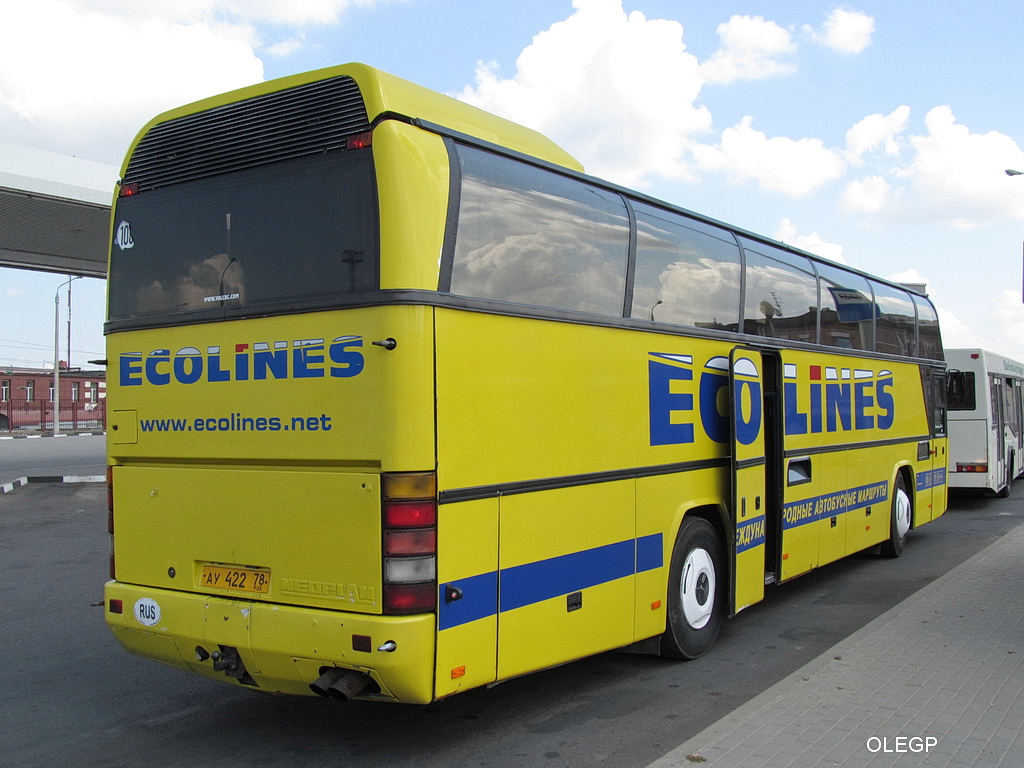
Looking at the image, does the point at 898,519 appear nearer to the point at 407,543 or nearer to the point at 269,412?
the point at 407,543

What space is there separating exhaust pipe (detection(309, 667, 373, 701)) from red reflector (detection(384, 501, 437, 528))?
0.79 meters

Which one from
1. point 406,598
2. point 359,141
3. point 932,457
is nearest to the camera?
point 406,598

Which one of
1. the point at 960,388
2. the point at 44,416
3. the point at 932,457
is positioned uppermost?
the point at 44,416

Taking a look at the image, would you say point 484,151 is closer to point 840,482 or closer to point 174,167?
point 174,167

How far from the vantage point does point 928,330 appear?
13.0 metres

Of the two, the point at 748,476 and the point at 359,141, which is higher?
the point at 359,141

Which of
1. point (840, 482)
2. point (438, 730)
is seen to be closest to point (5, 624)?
point (438, 730)

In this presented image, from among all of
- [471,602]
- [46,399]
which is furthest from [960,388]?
[46,399]

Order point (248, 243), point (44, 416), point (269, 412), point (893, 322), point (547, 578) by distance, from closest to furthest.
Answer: point (269, 412), point (248, 243), point (547, 578), point (893, 322), point (44, 416)

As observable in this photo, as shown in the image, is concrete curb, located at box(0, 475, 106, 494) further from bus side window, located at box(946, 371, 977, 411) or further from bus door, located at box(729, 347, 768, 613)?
bus side window, located at box(946, 371, 977, 411)

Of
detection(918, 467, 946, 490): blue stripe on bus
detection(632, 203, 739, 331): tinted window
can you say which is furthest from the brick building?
detection(632, 203, 739, 331): tinted window

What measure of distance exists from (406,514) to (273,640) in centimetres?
104

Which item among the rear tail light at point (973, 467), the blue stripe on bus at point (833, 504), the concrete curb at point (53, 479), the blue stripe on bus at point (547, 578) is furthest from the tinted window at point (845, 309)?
the concrete curb at point (53, 479)

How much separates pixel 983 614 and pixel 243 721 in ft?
19.8
